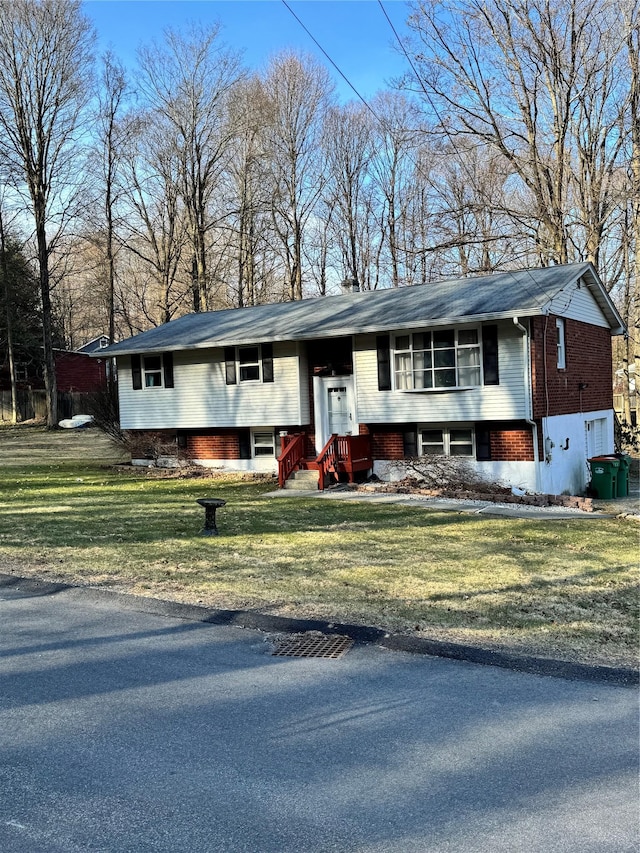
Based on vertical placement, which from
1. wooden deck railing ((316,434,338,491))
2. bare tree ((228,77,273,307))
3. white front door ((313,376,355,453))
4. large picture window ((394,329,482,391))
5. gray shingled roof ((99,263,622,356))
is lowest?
wooden deck railing ((316,434,338,491))

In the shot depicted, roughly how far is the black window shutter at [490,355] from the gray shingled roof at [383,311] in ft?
2.07

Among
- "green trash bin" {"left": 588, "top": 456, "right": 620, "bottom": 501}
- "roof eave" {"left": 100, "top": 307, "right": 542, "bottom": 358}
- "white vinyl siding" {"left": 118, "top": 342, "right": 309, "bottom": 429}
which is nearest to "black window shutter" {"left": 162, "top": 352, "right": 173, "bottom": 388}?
"white vinyl siding" {"left": 118, "top": 342, "right": 309, "bottom": 429}

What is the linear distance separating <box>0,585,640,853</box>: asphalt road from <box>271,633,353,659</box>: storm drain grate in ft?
0.53

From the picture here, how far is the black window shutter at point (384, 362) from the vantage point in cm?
1820

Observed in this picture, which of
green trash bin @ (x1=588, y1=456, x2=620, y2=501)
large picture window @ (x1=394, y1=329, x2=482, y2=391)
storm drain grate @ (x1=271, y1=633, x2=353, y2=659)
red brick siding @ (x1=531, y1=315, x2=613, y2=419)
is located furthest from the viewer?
green trash bin @ (x1=588, y1=456, x2=620, y2=501)

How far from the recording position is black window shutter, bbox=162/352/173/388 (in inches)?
858

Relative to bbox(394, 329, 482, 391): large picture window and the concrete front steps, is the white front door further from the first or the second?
bbox(394, 329, 482, 391): large picture window

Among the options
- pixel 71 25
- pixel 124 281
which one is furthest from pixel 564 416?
pixel 124 281

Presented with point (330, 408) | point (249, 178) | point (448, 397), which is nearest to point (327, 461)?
point (330, 408)

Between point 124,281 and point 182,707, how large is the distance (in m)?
46.5

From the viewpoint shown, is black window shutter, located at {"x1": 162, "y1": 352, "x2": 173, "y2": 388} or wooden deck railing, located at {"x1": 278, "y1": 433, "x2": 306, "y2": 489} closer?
wooden deck railing, located at {"x1": 278, "y1": 433, "x2": 306, "y2": 489}

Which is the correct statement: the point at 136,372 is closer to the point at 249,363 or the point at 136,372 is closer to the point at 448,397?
the point at 249,363

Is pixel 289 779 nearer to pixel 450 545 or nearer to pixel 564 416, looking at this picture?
pixel 450 545

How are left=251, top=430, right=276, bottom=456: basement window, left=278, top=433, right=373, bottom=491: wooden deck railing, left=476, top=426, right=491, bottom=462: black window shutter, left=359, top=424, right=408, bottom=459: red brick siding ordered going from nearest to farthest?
left=476, top=426, right=491, bottom=462: black window shutter < left=278, top=433, right=373, bottom=491: wooden deck railing < left=359, top=424, right=408, bottom=459: red brick siding < left=251, top=430, right=276, bottom=456: basement window
